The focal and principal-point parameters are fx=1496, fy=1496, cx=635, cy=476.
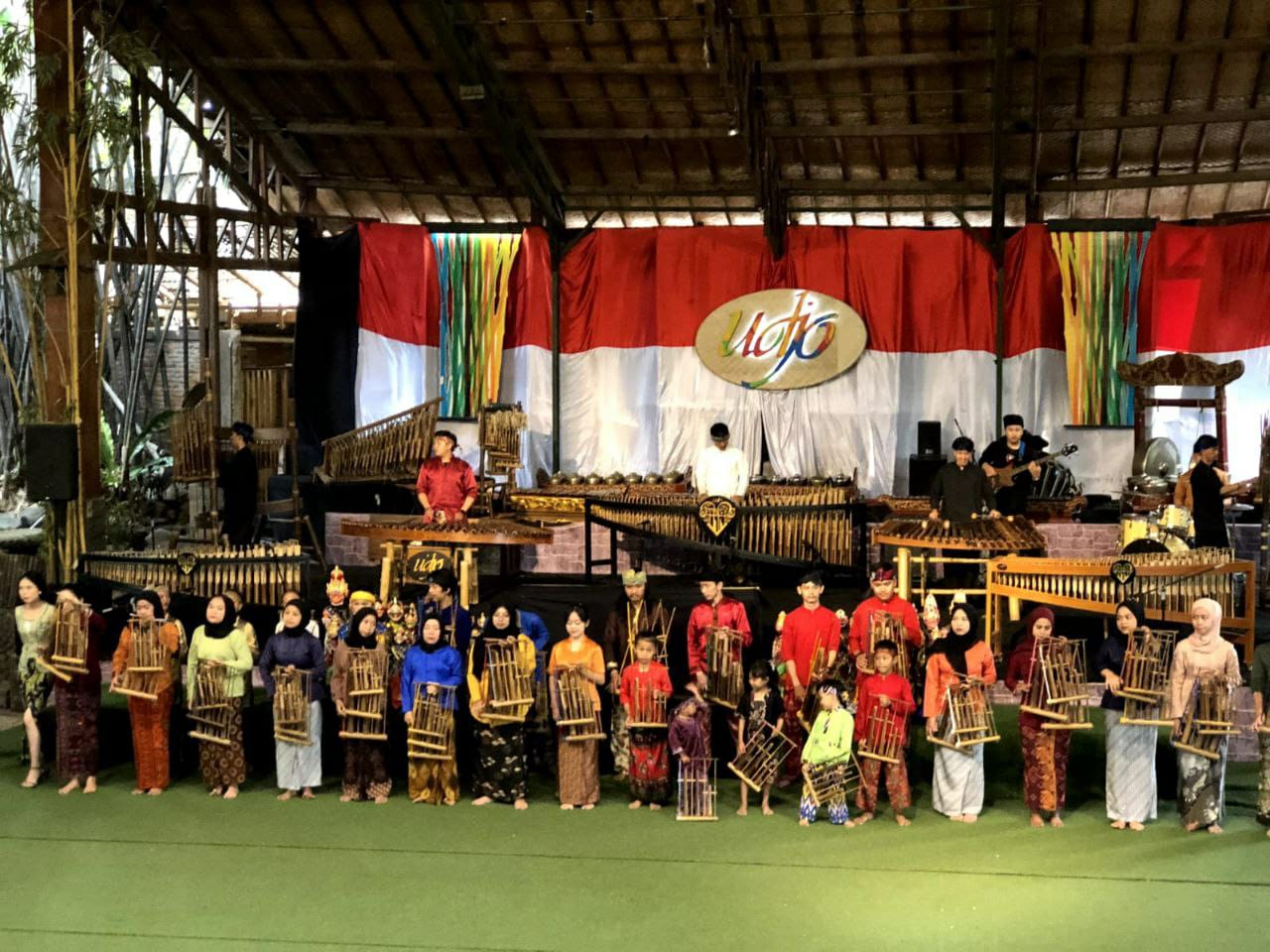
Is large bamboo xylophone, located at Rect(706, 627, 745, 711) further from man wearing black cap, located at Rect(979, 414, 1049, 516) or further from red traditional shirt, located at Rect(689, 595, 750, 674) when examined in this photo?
man wearing black cap, located at Rect(979, 414, 1049, 516)

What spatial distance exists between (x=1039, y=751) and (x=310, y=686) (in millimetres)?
4179

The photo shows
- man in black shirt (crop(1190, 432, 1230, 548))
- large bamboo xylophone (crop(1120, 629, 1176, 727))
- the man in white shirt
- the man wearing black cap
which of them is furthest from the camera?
the man in white shirt

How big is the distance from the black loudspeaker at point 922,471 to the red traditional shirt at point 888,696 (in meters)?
6.99

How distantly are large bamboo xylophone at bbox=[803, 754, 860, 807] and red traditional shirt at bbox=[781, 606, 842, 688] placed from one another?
2.23 ft

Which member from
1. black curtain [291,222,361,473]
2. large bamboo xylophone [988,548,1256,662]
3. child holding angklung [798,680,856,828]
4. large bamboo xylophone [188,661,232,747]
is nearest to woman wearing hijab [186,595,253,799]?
large bamboo xylophone [188,661,232,747]

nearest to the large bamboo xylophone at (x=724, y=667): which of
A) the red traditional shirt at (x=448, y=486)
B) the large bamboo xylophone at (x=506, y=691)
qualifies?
the large bamboo xylophone at (x=506, y=691)

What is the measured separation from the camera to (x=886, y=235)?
15.7 metres

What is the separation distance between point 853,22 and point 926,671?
7540 mm

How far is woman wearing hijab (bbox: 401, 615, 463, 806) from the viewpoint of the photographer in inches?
340

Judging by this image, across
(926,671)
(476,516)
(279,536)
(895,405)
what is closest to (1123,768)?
(926,671)

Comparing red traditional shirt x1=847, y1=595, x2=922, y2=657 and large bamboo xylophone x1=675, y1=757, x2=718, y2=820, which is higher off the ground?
red traditional shirt x1=847, y1=595, x2=922, y2=657

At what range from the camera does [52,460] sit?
36.6 feet

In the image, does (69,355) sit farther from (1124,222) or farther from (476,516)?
(1124,222)

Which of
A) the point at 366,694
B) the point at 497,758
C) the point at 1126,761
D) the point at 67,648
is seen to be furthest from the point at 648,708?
the point at 67,648
